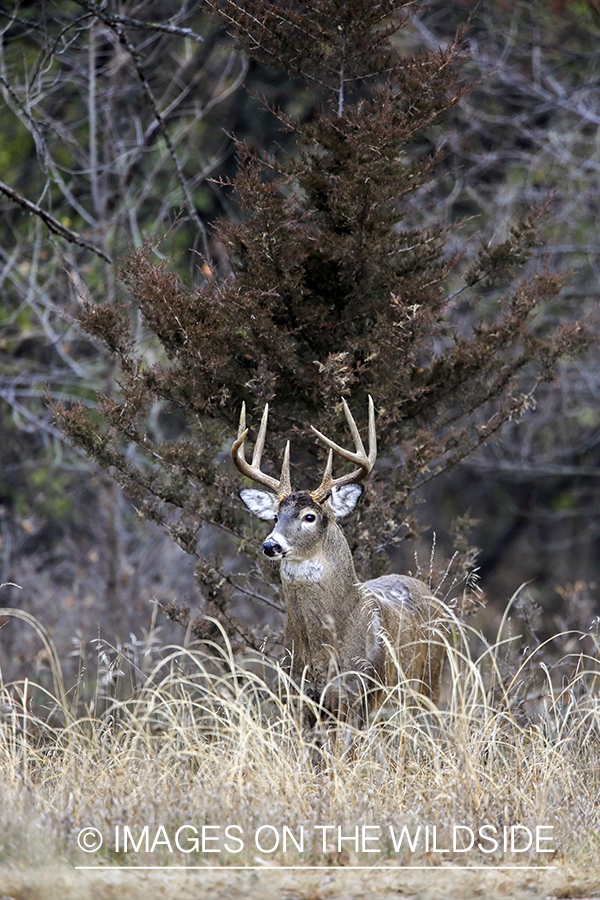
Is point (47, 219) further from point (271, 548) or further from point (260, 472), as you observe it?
point (271, 548)

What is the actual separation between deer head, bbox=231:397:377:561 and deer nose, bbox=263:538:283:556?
15 mm

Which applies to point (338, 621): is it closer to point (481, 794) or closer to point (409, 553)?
point (481, 794)

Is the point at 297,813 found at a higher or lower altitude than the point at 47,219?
lower

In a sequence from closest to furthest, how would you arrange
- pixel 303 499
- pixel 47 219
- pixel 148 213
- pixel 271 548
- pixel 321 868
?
pixel 321 868, pixel 271 548, pixel 303 499, pixel 47 219, pixel 148 213

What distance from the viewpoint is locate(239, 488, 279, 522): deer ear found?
6.97 meters

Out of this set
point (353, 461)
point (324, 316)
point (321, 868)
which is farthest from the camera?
point (324, 316)

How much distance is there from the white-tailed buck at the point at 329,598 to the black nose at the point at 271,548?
0.19 ft

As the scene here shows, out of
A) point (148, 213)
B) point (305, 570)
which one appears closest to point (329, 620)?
point (305, 570)

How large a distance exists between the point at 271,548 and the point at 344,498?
0.74 m

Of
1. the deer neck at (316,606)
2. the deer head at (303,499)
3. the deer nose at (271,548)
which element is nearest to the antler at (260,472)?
the deer head at (303,499)

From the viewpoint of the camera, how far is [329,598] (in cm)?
673

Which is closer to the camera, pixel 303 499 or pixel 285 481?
pixel 303 499

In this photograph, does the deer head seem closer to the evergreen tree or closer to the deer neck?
the deer neck

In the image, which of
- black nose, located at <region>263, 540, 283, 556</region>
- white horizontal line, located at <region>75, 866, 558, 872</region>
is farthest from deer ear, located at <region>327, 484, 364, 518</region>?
white horizontal line, located at <region>75, 866, 558, 872</region>
